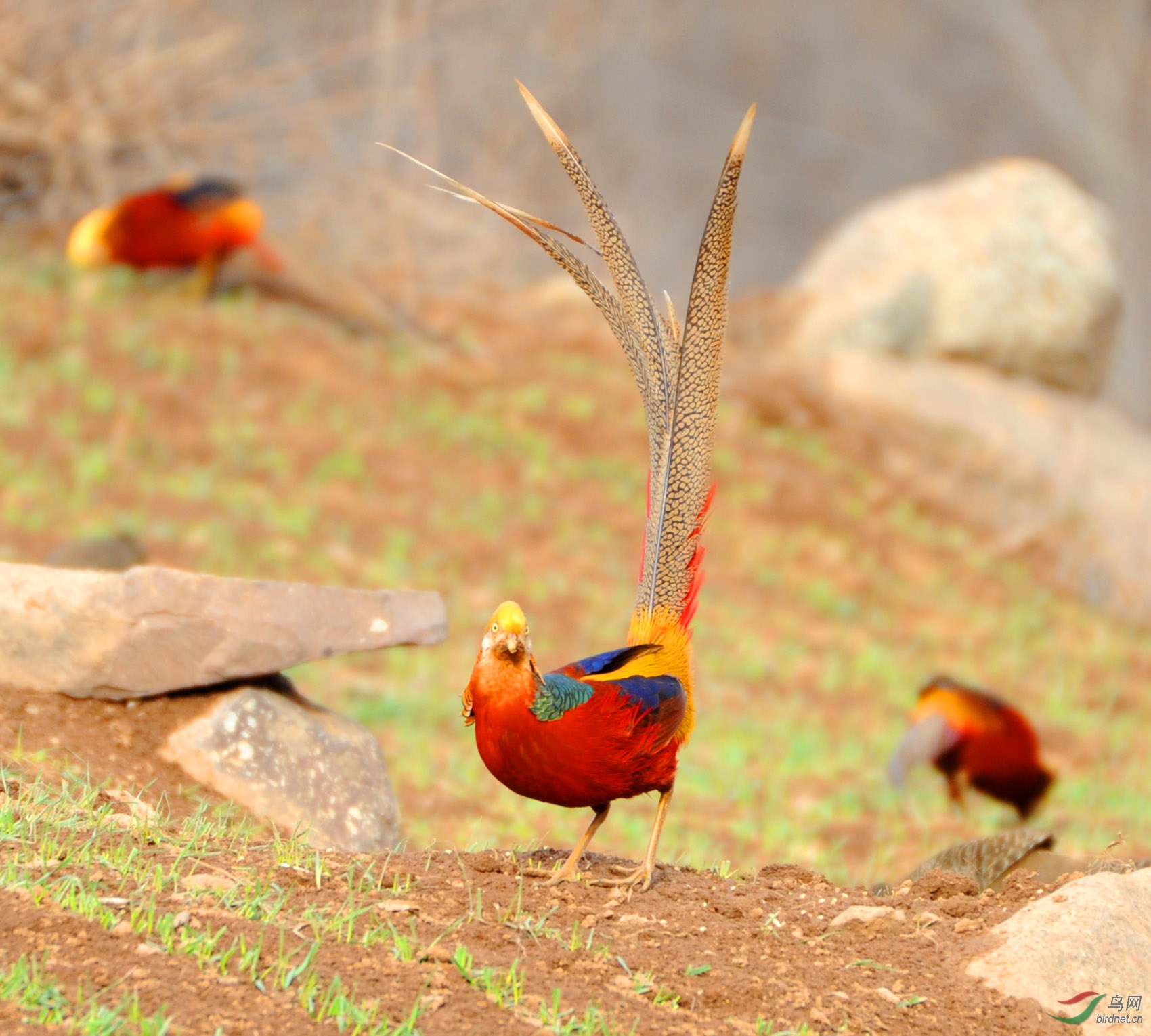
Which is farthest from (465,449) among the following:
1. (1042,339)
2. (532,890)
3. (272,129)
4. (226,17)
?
(532,890)

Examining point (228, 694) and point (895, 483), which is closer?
point (228, 694)

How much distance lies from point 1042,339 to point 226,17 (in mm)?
7614

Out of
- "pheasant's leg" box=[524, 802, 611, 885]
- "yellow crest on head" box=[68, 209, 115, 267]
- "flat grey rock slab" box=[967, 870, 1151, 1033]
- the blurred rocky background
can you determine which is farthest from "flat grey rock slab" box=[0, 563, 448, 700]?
the blurred rocky background

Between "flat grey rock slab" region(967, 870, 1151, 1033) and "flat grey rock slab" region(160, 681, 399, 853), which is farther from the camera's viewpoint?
"flat grey rock slab" region(160, 681, 399, 853)

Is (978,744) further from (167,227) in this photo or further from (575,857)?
(167,227)

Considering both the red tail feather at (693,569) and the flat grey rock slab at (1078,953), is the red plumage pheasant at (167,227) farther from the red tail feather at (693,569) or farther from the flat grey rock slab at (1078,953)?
the flat grey rock slab at (1078,953)

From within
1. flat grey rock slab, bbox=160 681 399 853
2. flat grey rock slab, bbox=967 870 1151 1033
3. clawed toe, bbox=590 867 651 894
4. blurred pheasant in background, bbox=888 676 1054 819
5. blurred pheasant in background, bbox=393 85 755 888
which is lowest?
blurred pheasant in background, bbox=888 676 1054 819

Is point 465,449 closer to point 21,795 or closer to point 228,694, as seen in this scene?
point 228,694

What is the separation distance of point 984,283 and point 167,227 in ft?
22.7

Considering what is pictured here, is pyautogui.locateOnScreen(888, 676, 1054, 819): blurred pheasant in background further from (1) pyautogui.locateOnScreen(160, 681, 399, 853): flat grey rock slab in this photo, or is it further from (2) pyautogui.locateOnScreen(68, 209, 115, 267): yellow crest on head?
(2) pyautogui.locateOnScreen(68, 209, 115, 267): yellow crest on head

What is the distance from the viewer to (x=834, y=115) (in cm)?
1775

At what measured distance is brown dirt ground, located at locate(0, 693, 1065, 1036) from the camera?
2.10m

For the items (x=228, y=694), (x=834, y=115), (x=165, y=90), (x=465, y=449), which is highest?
(x=834, y=115)

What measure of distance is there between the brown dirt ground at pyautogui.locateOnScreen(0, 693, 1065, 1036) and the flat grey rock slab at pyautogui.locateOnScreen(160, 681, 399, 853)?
74 centimetres
